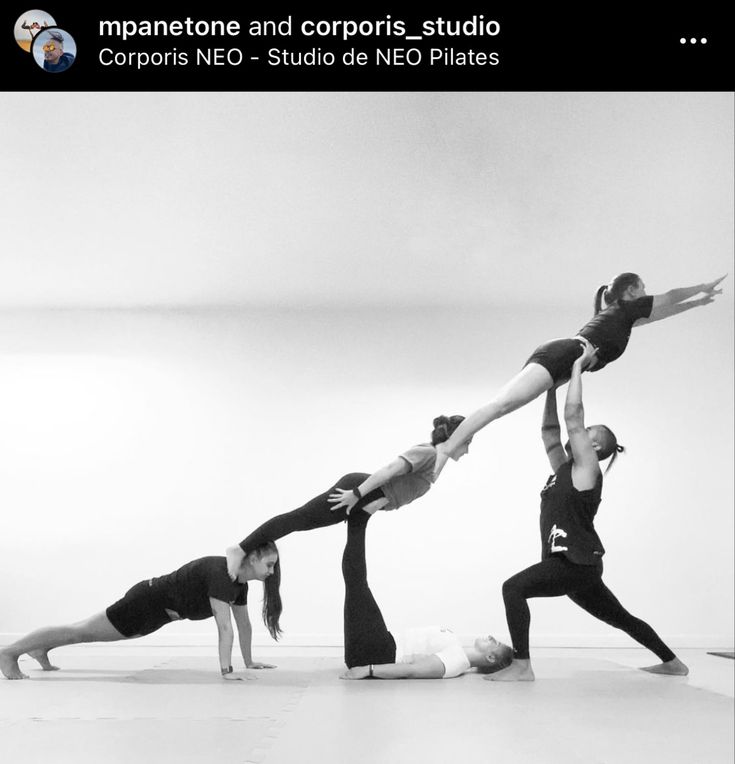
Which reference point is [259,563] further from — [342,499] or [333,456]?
[333,456]

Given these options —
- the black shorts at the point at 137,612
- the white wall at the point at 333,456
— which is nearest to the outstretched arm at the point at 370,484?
the black shorts at the point at 137,612

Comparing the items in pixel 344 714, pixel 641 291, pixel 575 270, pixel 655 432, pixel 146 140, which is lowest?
pixel 344 714

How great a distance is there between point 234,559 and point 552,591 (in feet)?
4.60

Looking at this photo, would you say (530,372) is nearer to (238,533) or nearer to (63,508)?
(238,533)

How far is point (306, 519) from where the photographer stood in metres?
3.82

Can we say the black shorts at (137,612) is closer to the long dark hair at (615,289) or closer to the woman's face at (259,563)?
the woman's face at (259,563)

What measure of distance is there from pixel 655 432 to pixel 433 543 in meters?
2.02

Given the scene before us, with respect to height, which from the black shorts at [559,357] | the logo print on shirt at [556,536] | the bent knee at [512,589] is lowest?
the bent knee at [512,589]

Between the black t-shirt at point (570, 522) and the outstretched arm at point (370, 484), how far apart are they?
29.0 inches

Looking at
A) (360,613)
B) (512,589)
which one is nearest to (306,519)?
(360,613)

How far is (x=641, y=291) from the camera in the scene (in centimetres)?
419
